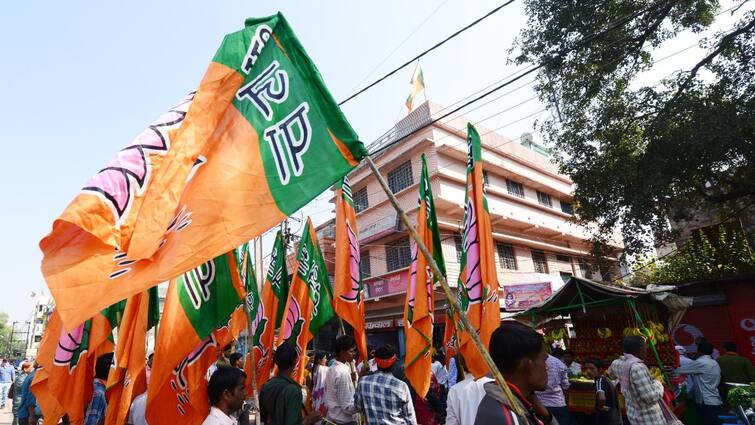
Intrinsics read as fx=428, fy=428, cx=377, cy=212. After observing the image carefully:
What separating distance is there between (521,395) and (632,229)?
10.9 m

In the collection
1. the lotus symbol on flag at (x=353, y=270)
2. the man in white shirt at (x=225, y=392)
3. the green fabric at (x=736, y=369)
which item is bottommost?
the green fabric at (x=736, y=369)

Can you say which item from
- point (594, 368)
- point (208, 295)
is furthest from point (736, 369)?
point (208, 295)

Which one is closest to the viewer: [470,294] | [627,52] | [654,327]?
[470,294]

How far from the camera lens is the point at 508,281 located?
71.4 ft

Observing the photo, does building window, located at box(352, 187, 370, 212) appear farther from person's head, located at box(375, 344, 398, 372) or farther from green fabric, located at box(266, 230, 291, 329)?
person's head, located at box(375, 344, 398, 372)

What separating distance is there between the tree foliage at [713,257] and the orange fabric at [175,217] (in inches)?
596

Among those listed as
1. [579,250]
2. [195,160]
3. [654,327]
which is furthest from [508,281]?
[195,160]

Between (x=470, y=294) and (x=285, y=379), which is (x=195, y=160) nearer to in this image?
(x=285, y=379)

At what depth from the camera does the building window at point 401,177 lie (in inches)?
856

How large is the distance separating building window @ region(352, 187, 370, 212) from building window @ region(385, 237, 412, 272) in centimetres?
331

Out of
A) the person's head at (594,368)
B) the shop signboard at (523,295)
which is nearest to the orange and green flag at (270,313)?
the person's head at (594,368)

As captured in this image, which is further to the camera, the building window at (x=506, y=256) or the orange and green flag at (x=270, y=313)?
the building window at (x=506, y=256)

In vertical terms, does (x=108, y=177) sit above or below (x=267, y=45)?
below

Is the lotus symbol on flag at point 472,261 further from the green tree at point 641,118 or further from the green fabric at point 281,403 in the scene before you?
the green tree at point 641,118
